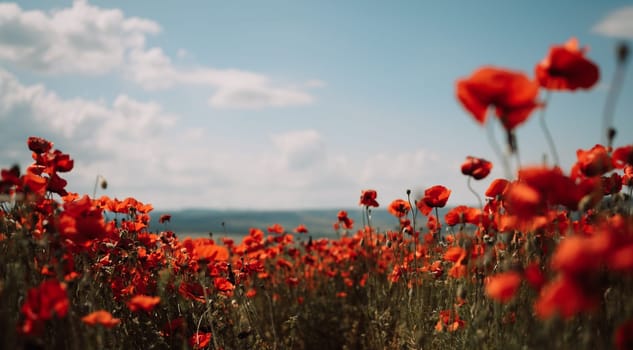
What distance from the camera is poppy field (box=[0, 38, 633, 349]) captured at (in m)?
1.50

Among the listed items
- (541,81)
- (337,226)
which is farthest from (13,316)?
(337,226)

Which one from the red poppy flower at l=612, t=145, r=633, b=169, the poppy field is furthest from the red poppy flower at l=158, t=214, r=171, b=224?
the red poppy flower at l=612, t=145, r=633, b=169

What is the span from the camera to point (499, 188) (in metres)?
2.79

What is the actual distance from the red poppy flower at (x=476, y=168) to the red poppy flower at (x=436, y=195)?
2.46ft

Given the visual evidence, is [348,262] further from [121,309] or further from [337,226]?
[121,309]

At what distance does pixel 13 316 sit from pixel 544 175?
2689 mm

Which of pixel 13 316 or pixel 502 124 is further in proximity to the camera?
pixel 13 316

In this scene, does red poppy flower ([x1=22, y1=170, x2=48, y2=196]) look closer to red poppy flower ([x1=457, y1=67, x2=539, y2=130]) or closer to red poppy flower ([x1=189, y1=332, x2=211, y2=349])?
red poppy flower ([x1=189, y1=332, x2=211, y2=349])

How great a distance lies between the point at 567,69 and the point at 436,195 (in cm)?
166

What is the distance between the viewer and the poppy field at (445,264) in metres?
1.50

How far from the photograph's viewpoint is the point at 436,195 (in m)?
3.26

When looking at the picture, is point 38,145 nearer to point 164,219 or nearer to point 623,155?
point 164,219

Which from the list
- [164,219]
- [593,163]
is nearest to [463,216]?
[593,163]

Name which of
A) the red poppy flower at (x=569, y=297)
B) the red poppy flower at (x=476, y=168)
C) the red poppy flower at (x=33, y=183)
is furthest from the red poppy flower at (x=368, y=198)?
the red poppy flower at (x=569, y=297)
